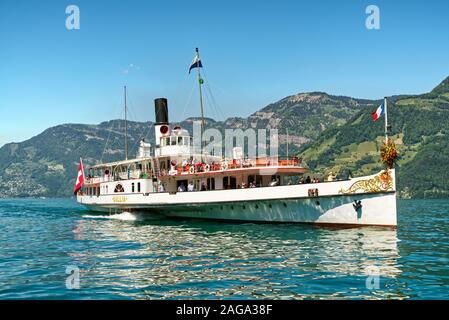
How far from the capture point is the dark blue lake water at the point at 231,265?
1242 centimetres

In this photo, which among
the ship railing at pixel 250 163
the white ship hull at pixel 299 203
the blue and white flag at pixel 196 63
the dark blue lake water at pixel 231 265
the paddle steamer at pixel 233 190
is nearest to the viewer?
the dark blue lake water at pixel 231 265

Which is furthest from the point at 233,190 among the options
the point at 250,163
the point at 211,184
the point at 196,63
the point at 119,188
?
the point at 119,188

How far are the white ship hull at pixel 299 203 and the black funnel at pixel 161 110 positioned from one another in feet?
29.3

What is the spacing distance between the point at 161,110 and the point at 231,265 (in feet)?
96.2

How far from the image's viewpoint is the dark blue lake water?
12.4 meters

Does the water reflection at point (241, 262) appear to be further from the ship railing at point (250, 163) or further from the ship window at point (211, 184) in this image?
the ship window at point (211, 184)

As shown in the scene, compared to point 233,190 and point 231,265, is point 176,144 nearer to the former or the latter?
point 233,190

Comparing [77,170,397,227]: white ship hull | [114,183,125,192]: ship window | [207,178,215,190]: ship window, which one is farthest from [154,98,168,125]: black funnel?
[207,178,215,190]: ship window

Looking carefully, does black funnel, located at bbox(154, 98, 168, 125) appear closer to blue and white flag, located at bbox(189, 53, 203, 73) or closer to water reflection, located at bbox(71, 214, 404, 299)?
blue and white flag, located at bbox(189, 53, 203, 73)

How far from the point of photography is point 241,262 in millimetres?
16875

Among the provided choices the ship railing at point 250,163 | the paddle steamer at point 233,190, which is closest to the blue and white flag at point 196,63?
the paddle steamer at point 233,190

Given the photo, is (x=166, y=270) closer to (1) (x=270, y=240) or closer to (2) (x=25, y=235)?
(1) (x=270, y=240)
